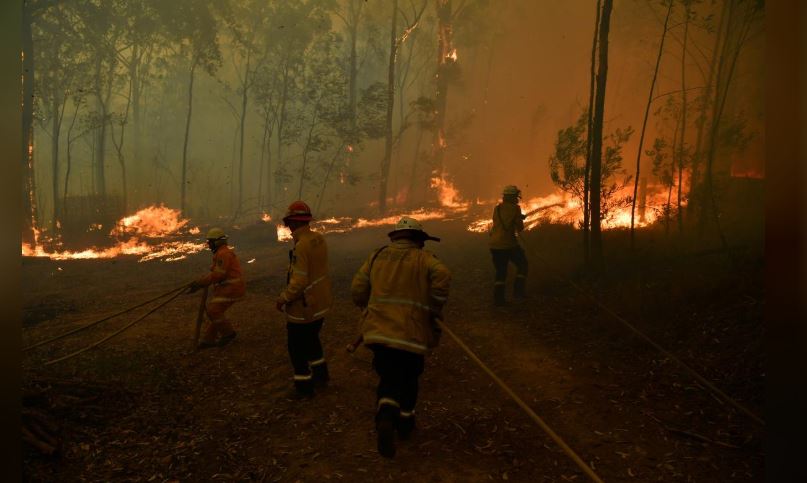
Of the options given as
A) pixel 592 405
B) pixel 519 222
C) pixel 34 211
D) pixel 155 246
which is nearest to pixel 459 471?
pixel 592 405

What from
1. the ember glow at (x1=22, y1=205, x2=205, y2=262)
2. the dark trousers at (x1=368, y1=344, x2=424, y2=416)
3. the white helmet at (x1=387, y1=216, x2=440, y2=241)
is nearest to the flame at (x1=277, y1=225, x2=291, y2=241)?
the ember glow at (x1=22, y1=205, x2=205, y2=262)

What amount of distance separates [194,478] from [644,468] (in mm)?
4093

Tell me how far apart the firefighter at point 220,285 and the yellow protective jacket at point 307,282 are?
219 centimetres

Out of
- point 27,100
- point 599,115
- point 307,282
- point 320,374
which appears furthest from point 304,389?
point 27,100

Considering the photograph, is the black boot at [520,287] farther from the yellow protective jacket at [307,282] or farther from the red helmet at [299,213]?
the red helmet at [299,213]

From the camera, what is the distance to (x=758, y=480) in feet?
13.7

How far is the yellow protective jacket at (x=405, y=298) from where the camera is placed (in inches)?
182

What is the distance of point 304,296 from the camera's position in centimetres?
581

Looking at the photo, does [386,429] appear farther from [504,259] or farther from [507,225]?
[507,225]

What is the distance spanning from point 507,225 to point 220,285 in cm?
551

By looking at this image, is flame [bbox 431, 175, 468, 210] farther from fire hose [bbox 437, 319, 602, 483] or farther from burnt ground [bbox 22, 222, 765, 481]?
fire hose [bbox 437, 319, 602, 483]

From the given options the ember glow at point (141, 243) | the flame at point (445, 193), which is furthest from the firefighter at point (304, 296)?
the flame at point (445, 193)

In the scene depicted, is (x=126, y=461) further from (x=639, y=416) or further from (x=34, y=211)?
(x=34, y=211)

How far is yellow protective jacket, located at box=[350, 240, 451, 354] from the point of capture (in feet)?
15.2
